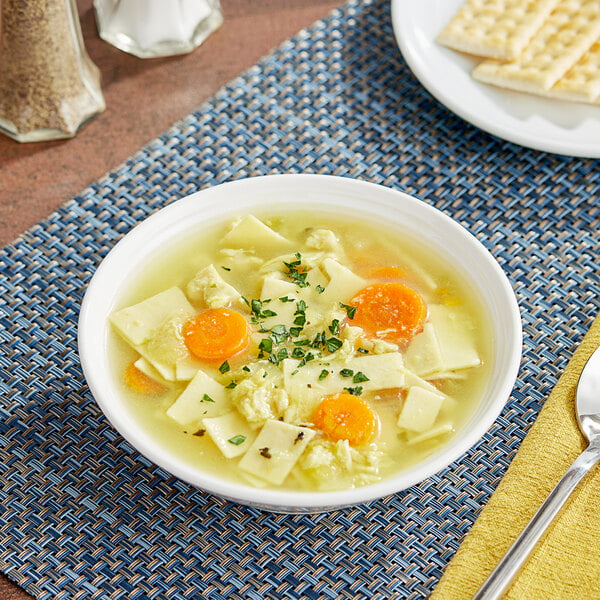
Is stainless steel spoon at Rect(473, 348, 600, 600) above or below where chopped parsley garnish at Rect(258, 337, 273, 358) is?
below

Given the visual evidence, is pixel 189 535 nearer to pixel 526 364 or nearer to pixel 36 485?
pixel 36 485

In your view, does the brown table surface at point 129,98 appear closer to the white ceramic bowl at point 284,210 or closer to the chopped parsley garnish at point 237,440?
the white ceramic bowl at point 284,210

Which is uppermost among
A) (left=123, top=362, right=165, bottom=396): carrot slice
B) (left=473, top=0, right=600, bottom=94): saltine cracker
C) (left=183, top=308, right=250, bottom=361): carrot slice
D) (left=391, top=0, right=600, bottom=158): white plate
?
(left=473, top=0, right=600, bottom=94): saltine cracker

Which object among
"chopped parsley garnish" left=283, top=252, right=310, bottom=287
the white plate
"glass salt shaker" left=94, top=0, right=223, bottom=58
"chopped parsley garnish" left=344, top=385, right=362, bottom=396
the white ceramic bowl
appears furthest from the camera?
"glass salt shaker" left=94, top=0, right=223, bottom=58

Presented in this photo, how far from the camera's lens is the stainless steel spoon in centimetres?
189

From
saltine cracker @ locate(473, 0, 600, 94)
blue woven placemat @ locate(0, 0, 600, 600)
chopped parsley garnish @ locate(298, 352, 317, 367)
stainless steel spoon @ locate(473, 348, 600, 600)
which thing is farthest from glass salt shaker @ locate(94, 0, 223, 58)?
stainless steel spoon @ locate(473, 348, 600, 600)

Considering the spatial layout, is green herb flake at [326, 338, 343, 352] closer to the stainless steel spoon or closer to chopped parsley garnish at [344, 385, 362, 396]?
chopped parsley garnish at [344, 385, 362, 396]

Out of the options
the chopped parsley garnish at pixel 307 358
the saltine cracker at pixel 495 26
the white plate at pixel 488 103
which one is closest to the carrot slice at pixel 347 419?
the chopped parsley garnish at pixel 307 358

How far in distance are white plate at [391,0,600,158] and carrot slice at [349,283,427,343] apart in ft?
2.89

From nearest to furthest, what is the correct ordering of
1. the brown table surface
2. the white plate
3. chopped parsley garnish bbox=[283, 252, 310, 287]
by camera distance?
chopped parsley garnish bbox=[283, 252, 310, 287] → the white plate → the brown table surface

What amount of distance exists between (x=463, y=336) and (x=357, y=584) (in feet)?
2.19

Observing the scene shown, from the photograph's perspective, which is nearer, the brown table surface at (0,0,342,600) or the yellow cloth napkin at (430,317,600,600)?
the yellow cloth napkin at (430,317,600,600)

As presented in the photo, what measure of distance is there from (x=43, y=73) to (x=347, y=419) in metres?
1.74

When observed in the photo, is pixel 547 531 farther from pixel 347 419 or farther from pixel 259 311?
pixel 259 311
